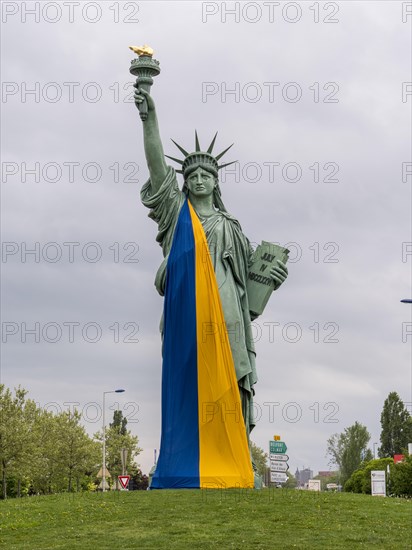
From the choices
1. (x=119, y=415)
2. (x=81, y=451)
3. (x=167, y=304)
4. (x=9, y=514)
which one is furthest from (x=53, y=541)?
(x=119, y=415)

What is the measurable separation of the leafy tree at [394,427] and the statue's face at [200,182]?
2191 inches

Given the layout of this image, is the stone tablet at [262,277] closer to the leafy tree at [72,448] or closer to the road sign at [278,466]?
the road sign at [278,466]

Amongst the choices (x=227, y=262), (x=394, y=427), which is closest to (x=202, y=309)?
(x=227, y=262)

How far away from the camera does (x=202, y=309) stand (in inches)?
→ 901

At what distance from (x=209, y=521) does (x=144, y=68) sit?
456 inches

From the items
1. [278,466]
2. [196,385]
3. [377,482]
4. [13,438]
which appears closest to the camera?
[196,385]

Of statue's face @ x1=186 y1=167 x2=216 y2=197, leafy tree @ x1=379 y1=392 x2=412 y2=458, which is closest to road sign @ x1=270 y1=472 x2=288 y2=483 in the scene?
statue's face @ x1=186 y1=167 x2=216 y2=197

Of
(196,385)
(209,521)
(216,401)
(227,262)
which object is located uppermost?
(227,262)

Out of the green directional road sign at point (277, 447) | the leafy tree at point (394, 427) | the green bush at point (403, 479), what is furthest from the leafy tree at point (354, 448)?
the green directional road sign at point (277, 447)

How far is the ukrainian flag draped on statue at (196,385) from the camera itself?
22125 mm

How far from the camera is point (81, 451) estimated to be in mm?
52000

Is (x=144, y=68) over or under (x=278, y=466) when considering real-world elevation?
over

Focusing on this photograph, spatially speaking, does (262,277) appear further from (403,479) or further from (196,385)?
(403,479)

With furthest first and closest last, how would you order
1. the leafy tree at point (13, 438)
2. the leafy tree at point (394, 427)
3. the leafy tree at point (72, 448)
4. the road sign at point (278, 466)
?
the leafy tree at point (394, 427), the leafy tree at point (72, 448), the leafy tree at point (13, 438), the road sign at point (278, 466)
